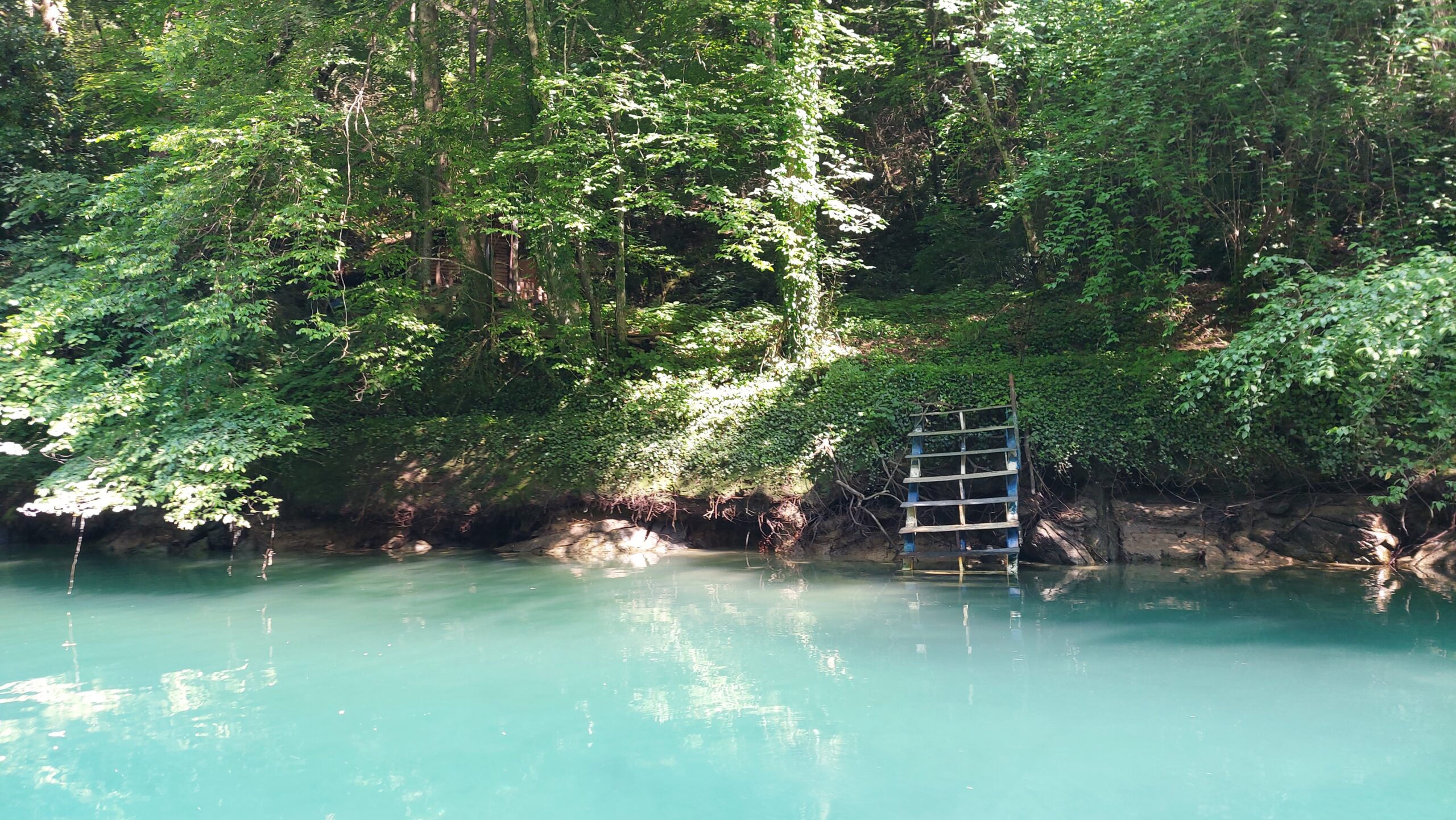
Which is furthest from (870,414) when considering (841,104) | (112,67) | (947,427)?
(112,67)

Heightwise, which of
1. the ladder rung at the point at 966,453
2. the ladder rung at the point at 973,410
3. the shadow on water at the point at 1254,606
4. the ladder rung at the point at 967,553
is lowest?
the shadow on water at the point at 1254,606

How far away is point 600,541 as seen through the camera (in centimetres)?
1252

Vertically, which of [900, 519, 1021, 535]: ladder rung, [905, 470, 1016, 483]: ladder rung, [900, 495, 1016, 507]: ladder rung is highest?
[905, 470, 1016, 483]: ladder rung

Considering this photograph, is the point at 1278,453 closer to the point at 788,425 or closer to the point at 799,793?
the point at 788,425

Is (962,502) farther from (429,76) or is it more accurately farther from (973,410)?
(429,76)

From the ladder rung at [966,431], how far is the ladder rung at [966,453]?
0.24 m

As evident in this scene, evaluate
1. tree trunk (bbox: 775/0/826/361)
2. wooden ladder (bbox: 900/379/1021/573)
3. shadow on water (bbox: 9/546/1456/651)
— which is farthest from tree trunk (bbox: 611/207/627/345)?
wooden ladder (bbox: 900/379/1021/573)

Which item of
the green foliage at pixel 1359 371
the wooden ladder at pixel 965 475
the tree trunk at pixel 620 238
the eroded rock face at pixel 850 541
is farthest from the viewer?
the tree trunk at pixel 620 238

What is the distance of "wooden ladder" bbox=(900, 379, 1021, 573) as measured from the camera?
1020 cm

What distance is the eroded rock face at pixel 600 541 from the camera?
12.4 meters

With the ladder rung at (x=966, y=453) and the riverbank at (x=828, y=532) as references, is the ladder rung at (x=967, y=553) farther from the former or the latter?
the ladder rung at (x=966, y=453)

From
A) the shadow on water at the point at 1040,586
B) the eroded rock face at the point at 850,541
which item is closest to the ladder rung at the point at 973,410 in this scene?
the eroded rock face at the point at 850,541

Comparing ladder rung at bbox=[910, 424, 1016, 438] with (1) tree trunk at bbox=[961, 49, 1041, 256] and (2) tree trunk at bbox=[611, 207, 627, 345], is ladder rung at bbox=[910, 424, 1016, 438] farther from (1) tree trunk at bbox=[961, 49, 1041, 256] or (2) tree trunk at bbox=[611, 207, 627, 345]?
(2) tree trunk at bbox=[611, 207, 627, 345]

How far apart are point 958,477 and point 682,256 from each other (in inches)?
333
